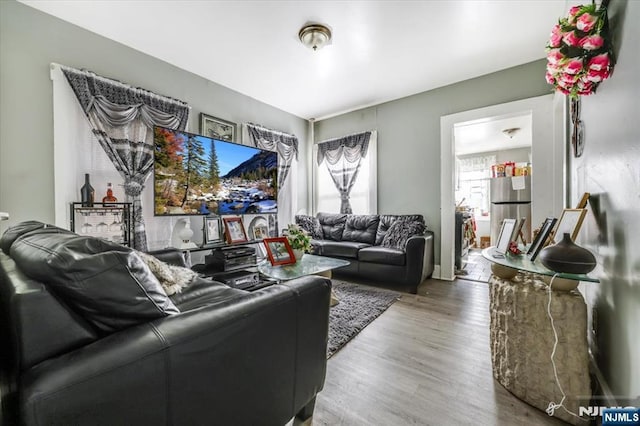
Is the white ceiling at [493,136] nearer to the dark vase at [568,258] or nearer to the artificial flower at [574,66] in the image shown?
the artificial flower at [574,66]

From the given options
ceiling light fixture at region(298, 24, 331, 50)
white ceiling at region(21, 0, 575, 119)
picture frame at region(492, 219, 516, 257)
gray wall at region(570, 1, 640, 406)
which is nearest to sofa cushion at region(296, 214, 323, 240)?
white ceiling at region(21, 0, 575, 119)

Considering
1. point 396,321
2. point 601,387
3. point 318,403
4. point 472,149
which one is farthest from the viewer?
point 472,149

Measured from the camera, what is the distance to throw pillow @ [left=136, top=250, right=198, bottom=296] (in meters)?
1.47

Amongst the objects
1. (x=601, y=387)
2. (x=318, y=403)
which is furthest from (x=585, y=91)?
(x=318, y=403)

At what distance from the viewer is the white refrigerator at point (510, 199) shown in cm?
436

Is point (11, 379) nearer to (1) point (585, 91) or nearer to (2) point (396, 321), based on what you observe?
(2) point (396, 321)

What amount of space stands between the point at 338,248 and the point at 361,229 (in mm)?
598

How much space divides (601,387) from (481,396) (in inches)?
21.3

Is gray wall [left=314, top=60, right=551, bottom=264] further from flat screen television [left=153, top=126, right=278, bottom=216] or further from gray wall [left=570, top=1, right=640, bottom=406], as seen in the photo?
gray wall [left=570, top=1, right=640, bottom=406]

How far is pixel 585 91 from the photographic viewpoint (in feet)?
4.45

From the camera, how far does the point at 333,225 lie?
4.28 metres

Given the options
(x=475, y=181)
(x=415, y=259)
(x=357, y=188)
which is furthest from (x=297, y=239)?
(x=475, y=181)

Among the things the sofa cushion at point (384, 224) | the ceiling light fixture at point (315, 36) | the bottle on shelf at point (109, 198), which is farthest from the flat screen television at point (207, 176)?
the sofa cushion at point (384, 224)

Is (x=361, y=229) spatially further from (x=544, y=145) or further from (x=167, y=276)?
(x=167, y=276)
